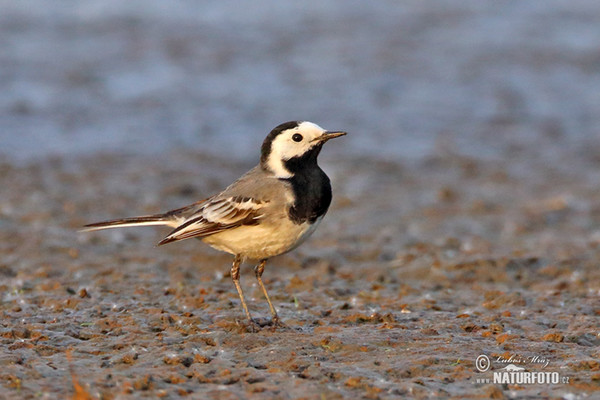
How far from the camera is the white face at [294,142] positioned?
8.05 m

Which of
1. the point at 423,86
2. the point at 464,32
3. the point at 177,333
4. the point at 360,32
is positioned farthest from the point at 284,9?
the point at 177,333

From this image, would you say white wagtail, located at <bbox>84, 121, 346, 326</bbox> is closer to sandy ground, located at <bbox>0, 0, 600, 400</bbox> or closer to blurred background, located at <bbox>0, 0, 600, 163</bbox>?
sandy ground, located at <bbox>0, 0, 600, 400</bbox>

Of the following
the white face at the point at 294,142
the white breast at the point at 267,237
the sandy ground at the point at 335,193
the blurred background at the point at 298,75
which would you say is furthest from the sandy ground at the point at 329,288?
the white face at the point at 294,142

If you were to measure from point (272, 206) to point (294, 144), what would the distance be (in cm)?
64


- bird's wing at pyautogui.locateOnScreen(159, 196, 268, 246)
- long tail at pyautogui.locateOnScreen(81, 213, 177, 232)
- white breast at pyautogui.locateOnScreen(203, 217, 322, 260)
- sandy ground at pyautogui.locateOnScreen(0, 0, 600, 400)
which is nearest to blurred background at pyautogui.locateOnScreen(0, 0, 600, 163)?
sandy ground at pyautogui.locateOnScreen(0, 0, 600, 400)

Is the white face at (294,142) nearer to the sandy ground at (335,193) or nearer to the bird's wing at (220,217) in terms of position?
the bird's wing at (220,217)

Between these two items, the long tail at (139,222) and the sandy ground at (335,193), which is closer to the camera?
Result: the sandy ground at (335,193)

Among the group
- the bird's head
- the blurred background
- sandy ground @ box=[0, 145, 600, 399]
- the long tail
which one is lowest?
sandy ground @ box=[0, 145, 600, 399]

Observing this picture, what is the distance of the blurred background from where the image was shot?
1630 cm

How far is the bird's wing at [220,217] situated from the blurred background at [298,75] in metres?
6.98

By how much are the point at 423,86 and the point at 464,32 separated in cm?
422

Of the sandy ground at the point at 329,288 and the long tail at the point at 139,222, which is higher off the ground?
the long tail at the point at 139,222

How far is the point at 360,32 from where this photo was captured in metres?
22.6

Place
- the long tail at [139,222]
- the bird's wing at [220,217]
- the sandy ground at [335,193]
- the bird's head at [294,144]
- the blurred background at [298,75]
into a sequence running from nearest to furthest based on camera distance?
the sandy ground at [335,193] < the bird's wing at [220,217] < the bird's head at [294,144] < the long tail at [139,222] < the blurred background at [298,75]
